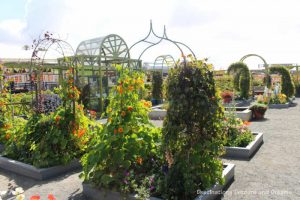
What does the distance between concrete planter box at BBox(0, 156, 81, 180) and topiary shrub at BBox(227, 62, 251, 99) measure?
527 inches

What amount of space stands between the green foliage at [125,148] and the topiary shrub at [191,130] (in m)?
0.55

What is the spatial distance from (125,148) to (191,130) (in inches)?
39.7

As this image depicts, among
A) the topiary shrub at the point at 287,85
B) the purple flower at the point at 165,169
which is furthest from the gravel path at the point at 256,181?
the topiary shrub at the point at 287,85

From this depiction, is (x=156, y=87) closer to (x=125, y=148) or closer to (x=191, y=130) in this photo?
(x=125, y=148)

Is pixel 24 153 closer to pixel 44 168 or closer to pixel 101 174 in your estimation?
pixel 44 168

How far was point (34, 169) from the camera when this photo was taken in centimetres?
466

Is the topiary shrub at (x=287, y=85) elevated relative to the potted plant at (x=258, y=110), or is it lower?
elevated

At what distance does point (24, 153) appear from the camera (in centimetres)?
528

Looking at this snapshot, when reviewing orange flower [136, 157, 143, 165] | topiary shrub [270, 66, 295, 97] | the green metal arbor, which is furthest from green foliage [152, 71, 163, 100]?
orange flower [136, 157, 143, 165]

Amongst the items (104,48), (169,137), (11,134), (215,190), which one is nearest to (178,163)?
(169,137)

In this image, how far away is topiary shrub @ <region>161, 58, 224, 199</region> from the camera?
3316mm

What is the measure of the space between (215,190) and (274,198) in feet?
2.57

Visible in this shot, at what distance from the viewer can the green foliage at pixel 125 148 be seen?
12.0 feet

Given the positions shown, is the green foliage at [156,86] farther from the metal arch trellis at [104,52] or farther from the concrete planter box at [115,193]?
the concrete planter box at [115,193]
